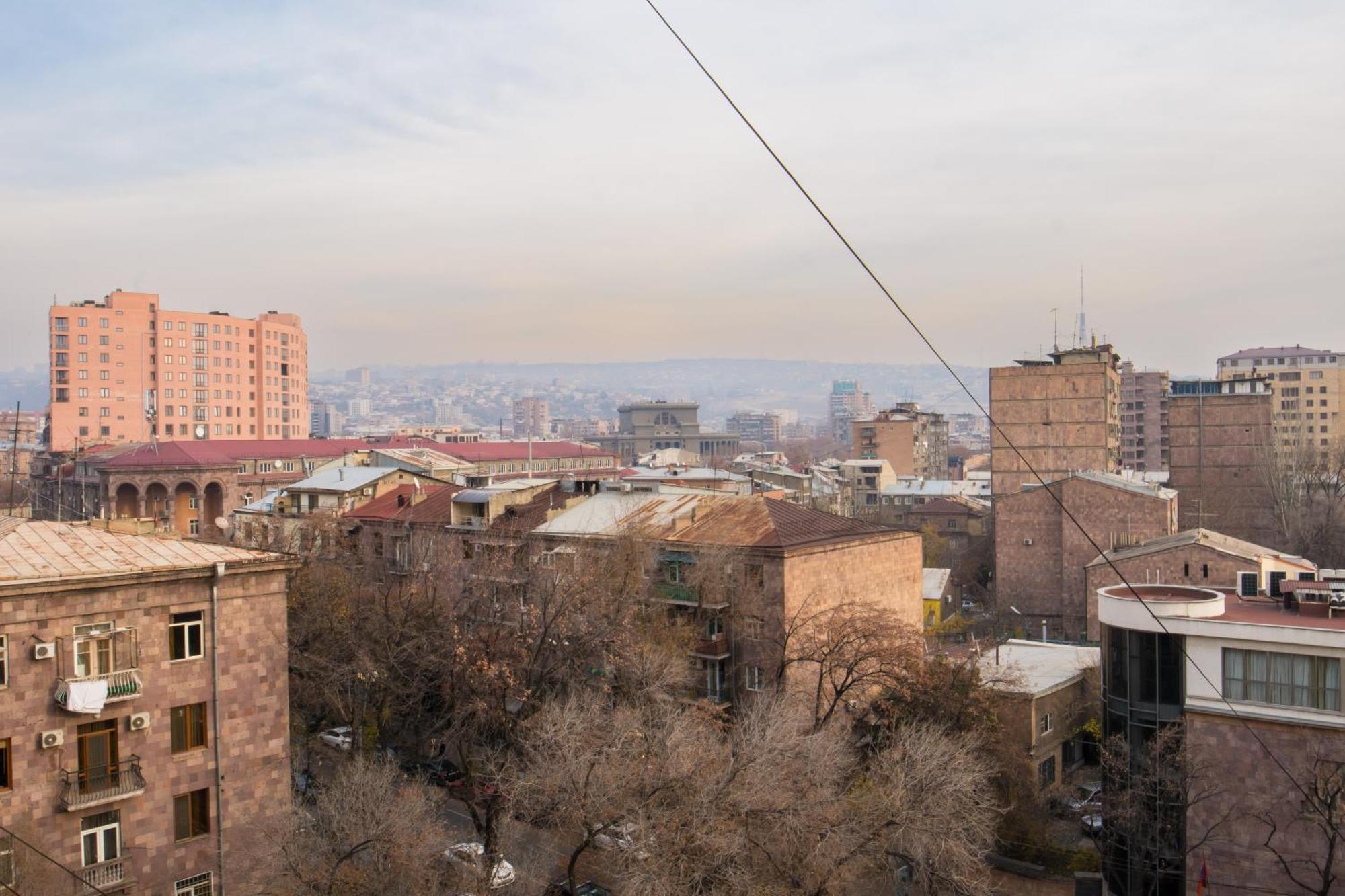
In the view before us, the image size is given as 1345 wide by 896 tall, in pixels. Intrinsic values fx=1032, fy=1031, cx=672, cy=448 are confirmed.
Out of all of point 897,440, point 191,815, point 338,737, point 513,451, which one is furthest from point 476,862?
point 897,440

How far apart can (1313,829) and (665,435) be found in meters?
138

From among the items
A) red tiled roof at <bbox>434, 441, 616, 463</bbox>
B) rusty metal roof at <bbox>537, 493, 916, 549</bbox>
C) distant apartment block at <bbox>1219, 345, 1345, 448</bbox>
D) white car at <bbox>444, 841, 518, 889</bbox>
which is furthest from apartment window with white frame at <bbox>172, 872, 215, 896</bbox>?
distant apartment block at <bbox>1219, 345, 1345, 448</bbox>

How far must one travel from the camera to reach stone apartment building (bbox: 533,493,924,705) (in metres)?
24.2

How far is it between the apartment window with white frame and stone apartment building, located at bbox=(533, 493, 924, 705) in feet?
37.2

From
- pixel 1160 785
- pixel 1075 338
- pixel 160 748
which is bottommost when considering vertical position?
pixel 1160 785

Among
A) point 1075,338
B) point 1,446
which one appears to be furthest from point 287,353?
point 1075,338

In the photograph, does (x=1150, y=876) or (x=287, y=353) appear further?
(x=287, y=353)

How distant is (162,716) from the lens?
15.9 metres

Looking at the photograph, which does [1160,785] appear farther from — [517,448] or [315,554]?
[517,448]

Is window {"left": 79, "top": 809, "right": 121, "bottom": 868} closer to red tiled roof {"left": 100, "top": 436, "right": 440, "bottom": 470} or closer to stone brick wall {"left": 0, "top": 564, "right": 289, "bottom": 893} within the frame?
stone brick wall {"left": 0, "top": 564, "right": 289, "bottom": 893}

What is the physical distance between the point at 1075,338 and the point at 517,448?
44.0 meters

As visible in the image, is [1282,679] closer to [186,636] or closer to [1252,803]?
[1252,803]

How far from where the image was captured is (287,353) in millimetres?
109938

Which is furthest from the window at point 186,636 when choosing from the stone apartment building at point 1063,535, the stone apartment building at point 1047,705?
the stone apartment building at point 1063,535
